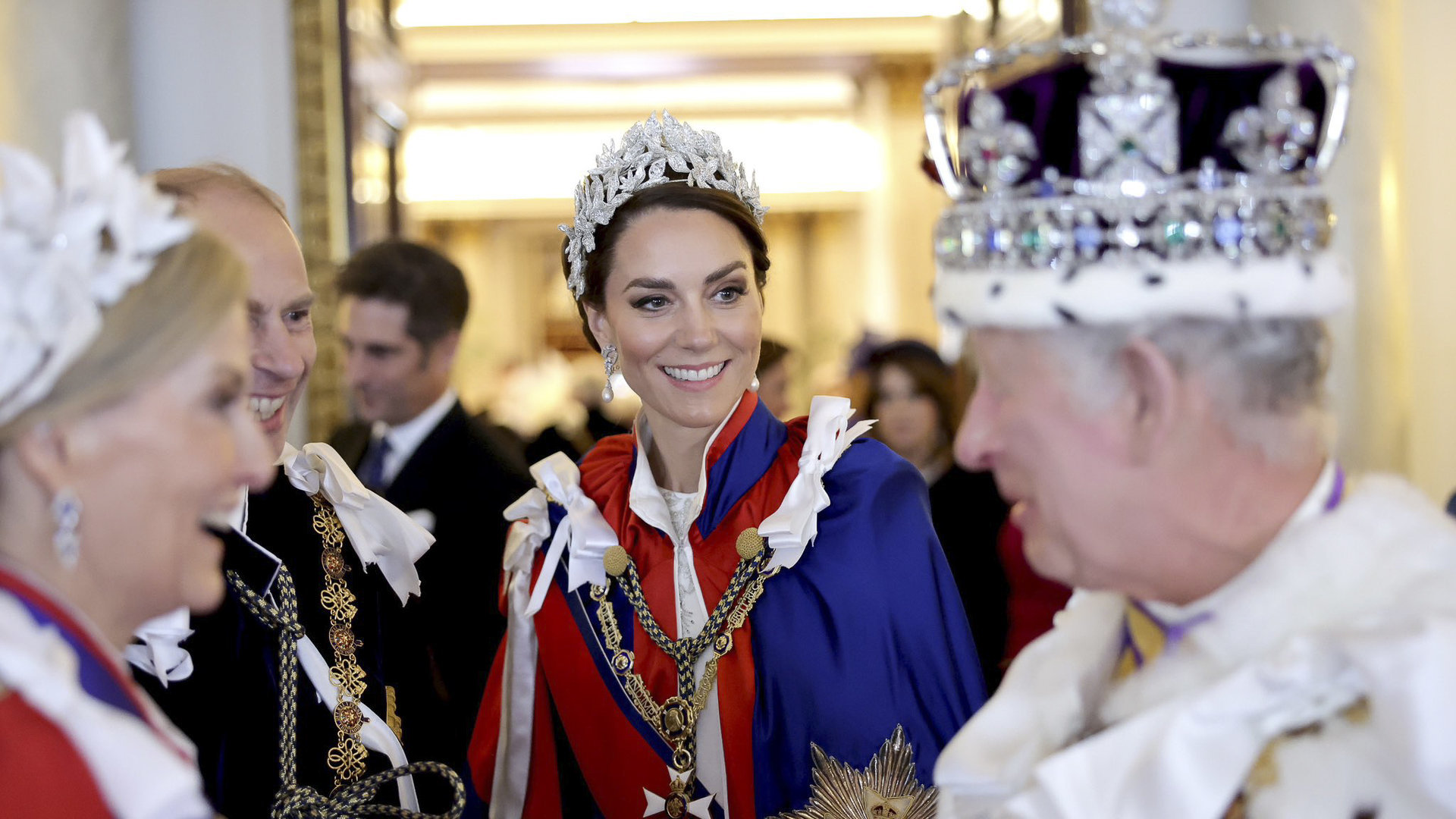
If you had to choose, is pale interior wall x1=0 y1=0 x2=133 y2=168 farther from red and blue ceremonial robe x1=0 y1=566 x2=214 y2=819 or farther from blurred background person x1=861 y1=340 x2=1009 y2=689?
red and blue ceremonial robe x1=0 y1=566 x2=214 y2=819

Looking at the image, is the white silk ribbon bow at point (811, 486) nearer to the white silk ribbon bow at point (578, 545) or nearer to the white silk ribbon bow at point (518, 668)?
the white silk ribbon bow at point (578, 545)

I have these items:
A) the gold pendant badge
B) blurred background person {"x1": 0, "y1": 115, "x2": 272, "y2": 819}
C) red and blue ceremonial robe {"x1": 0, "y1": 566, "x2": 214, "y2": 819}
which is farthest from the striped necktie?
red and blue ceremonial robe {"x1": 0, "y1": 566, "x2": 214, "y2": 819}

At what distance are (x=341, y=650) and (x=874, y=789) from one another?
95cm

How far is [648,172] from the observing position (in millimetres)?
2543

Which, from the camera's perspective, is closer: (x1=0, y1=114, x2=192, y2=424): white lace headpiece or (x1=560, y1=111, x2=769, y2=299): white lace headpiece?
(x1=0, y1=114, x2=192, y2=424): white lace headpiece

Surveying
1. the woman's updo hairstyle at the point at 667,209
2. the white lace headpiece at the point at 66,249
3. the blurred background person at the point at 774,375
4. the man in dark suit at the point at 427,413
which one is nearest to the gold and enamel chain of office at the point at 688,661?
the woman's updo hairstyle at the point at 667,209

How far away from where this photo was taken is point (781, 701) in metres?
2.22

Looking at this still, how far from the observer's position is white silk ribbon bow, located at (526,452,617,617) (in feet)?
7.96

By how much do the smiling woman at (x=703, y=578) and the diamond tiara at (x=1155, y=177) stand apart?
3.18 ft

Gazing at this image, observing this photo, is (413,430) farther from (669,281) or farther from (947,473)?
(669,281)

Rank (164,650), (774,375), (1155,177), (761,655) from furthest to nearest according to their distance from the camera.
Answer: (774,375), (761,655), (164,650), (1155,177)

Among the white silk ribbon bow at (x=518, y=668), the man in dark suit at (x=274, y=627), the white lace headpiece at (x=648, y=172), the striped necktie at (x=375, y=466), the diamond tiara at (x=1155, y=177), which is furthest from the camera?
the striped necktie at (x=375, y=466)

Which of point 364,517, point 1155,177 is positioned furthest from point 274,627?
point 1155,177

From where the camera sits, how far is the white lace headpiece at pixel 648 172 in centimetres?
252
